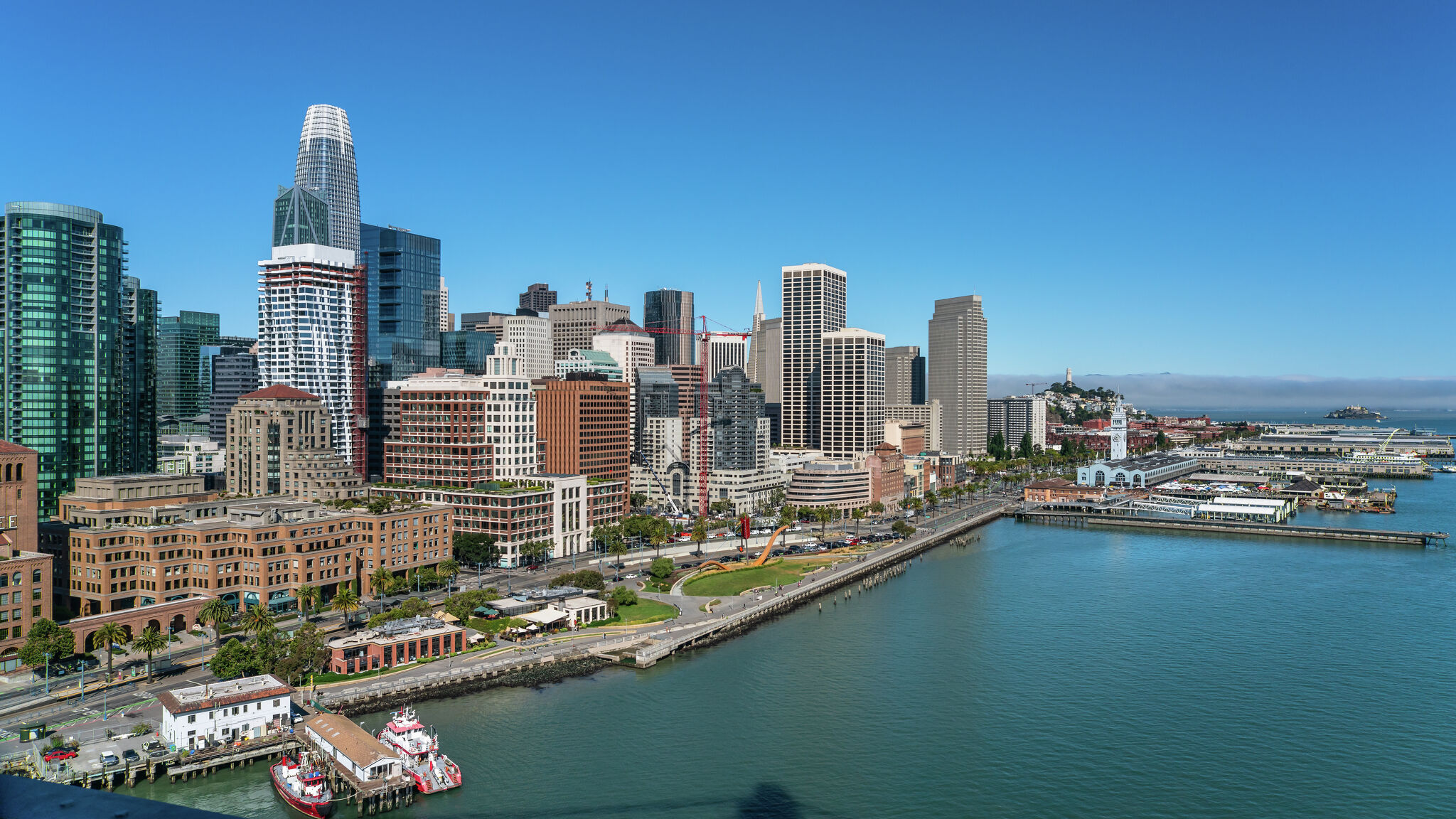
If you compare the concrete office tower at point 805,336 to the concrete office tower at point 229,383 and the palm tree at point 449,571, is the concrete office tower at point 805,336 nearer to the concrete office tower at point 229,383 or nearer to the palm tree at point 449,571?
the concrete office tower at point 229,383

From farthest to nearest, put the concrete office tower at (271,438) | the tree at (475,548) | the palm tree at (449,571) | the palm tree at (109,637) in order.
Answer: the concrete office tower at (271,438) → the tree at (475,548) → the palm tree at (449,571) → the palm tree at (109,637)

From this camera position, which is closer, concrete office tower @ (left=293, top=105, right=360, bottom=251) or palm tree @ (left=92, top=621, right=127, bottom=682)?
palm tree @ (left=92, top=621, right=127, bottom=682)

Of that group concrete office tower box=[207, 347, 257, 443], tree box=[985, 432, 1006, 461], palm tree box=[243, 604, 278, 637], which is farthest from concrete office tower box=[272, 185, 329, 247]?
tree box=[985, 432, 1006, 461]

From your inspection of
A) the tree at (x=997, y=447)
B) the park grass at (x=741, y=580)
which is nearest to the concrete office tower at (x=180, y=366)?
the park grass at (x=741, y=580)

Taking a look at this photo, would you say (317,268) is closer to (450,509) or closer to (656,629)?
(450,509)

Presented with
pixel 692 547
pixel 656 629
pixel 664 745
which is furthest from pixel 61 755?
pixel 692 547

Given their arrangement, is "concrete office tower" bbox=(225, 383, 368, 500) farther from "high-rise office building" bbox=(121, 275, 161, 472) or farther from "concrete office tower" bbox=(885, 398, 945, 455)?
"concrete office tower" bbox=(885, 398, 945, 455)

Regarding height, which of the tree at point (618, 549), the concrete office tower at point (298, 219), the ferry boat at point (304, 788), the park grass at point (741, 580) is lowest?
the ferry boat at point (304, 788)
